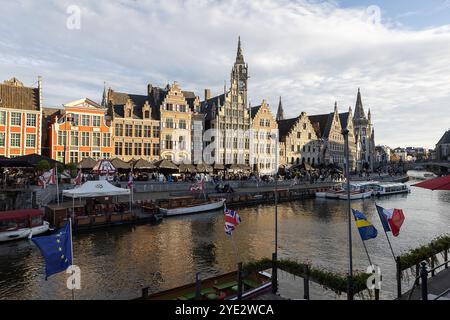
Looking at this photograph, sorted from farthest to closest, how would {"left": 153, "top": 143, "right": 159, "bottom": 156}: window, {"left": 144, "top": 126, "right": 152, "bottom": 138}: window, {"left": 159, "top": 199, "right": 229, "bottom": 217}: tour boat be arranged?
1. {"left": 153, "top": 143, "right": 159, "bottom": 156}: window
2. {"left": 144, "top": 126, "right": 152, "bottom": 138}: window
3. {"left": 159, "top": 199, "right": 229, "bottom": 217}: tour boat

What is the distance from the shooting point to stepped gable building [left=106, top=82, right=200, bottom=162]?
2221 inches

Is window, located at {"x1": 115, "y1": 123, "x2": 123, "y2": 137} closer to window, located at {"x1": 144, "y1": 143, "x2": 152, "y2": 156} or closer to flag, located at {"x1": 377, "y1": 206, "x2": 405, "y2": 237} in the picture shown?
window, located at {"x1": 144, "y1": 143, "x2": 152, "y2": 156}

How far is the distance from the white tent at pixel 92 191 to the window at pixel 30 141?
2290cm

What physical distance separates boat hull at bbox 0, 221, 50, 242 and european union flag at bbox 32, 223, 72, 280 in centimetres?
1542

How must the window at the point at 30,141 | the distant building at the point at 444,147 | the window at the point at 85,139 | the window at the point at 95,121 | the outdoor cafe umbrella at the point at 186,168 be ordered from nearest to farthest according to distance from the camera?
the outdoor cafe umbrella at the point at 186,168 → the window at the point at 30,141 → the window at the point at 85,139 → the window at the point at 95,121 → the distant building at the point at 444,147

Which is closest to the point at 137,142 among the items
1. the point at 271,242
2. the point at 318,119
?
the point at 271,242

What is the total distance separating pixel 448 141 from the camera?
161 m

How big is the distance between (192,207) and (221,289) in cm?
2389

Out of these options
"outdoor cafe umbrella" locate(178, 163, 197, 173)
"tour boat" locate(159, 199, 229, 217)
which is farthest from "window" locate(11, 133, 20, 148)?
"tour boat" locate(159, 199, 229, 217)

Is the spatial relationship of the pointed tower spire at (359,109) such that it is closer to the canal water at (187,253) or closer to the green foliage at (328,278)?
the canal water at (187,253)

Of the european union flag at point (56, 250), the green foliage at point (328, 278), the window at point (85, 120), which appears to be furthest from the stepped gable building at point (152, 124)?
the green foliage at point (328, 278)

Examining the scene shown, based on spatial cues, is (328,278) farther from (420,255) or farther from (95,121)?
(95,121)

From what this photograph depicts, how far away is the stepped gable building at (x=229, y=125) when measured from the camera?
6669cm
